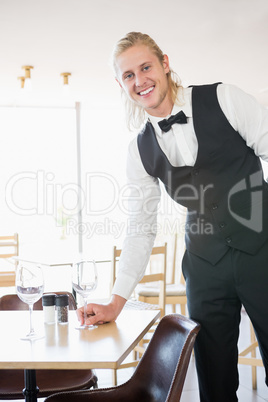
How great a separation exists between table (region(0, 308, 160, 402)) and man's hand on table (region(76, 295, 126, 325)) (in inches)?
0.8

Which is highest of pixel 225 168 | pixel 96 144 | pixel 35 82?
pixel 35 82

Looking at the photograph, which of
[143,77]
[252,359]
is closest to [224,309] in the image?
[143,77]

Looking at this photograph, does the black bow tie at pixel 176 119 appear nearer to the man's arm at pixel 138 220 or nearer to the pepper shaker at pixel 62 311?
the man's arm at pixel 138 220

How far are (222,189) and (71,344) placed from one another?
2.01 feet

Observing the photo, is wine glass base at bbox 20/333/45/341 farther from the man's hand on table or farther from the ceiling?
the ceiling

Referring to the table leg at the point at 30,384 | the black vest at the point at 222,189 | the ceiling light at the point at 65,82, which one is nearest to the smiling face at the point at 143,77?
the black vest at the point at 222,189

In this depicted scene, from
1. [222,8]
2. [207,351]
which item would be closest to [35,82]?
[222,8]

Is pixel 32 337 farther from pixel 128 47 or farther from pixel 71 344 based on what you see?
pixel 128 47

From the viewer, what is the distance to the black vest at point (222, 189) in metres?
1.43

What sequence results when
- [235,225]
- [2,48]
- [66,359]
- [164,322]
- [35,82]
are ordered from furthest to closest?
[35,82] → [2,48] → [164,322] → [235,225] → [66,359]

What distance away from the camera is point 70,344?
4.33 feet

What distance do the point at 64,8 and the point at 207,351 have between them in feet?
9.40

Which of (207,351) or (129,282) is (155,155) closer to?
(129,282)

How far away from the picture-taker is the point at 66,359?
1.20 meters
